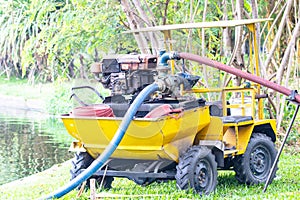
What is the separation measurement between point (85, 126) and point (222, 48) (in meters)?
6.60

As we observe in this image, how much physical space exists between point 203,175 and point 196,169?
0.64 feet

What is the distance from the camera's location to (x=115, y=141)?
5848 millimetres

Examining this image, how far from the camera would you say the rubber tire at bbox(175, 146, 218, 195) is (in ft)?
20.3

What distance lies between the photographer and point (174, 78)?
631 centimetres

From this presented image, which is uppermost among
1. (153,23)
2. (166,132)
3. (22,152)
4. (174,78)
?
(153,23)

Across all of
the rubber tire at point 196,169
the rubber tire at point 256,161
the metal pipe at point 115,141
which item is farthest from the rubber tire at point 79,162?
the rubber tire at point 256,161

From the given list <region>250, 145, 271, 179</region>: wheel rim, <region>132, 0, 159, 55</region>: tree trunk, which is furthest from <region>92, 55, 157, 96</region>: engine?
<region>132, 0, 159, 55</region>: tree trunk

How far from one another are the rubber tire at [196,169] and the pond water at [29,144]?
4.95 meters

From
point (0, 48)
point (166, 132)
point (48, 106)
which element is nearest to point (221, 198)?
point (166, 132)

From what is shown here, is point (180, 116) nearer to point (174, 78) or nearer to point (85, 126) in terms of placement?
point (174, 78)

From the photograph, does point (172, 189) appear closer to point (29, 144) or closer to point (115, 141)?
point (115, 141)

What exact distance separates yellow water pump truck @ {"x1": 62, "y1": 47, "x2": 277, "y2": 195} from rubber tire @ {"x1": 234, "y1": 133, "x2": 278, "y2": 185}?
12 millimetres

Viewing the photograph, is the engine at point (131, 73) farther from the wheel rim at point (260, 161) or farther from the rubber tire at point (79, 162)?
the wheel rim at point (260, 161)

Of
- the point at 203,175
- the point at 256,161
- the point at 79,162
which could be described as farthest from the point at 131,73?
the point at 256,161
